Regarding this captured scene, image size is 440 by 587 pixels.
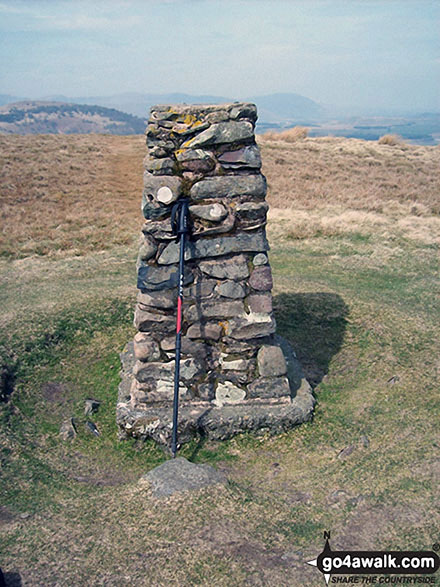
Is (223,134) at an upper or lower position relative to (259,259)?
upper

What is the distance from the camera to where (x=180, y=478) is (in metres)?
4.89

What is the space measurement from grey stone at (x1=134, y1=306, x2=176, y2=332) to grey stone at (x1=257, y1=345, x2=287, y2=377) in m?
1.20

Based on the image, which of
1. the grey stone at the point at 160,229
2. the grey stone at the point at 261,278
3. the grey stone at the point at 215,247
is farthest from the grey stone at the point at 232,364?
the grey stone at the point at 160,229

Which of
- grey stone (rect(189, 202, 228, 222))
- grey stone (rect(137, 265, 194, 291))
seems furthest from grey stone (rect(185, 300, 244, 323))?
grey stone (rect(189, 202, 228, 222))

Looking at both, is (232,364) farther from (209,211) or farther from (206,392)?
(209,211)

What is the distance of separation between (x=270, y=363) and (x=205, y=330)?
946 mm

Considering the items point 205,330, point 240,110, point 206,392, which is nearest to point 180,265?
point 205,330

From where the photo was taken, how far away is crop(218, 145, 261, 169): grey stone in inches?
228

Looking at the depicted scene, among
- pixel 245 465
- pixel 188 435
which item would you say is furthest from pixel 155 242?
pixel 245 465

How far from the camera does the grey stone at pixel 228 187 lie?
19.1ft

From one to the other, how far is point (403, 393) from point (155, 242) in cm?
394

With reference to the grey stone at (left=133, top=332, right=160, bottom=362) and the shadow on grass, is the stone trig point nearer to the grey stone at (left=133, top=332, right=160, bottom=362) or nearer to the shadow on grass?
the grey stone at (left=133, top=332, right=160, bottom=362)

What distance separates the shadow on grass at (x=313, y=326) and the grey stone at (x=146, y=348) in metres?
2.61

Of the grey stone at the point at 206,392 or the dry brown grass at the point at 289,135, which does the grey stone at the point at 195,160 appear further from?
the dry brown grass at the point at 289,135
